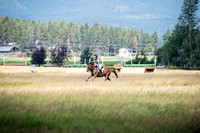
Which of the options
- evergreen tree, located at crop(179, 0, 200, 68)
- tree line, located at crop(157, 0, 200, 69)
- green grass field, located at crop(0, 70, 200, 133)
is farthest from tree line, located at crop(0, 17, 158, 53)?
green grass field, located at crop(0, 70, 200, 133)

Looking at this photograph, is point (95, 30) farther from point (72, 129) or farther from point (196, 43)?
point (72, 129)

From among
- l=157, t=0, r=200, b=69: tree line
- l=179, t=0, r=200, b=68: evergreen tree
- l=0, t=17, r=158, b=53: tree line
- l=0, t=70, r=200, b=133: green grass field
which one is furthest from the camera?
l=0, t=17, r=158, b=53: tree line

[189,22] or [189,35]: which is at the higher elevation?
[189,22]

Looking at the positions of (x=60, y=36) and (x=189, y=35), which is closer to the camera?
(x=189, y=35)

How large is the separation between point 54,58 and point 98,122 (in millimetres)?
74573

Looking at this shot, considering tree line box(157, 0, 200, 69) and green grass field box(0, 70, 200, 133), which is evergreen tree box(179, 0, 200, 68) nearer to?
tree line box(157, 0, 200, 69)

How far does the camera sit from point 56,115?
33.8 ft

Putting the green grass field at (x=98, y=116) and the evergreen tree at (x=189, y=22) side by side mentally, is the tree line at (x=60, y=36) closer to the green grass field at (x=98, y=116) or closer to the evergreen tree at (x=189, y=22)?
the evergreen tree at (x=189, y=22)

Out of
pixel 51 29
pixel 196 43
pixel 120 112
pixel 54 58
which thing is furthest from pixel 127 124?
pixel 51 29


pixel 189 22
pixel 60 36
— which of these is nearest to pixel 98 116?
pixel 189 22

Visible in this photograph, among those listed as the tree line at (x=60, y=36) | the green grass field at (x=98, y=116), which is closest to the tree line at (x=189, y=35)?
the green grass field at (x=98, y=116)

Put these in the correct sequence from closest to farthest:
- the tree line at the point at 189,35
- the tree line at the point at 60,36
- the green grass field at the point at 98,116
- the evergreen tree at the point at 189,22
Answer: the green grass field at the point at 98,116
the tree line at the point at 189,35
the evergreen tree at the point at 189,22
the tree line at the point at 60,36

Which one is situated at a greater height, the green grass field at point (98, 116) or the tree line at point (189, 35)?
the tree line at point (189, 35)

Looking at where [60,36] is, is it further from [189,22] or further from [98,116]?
[98,116]
